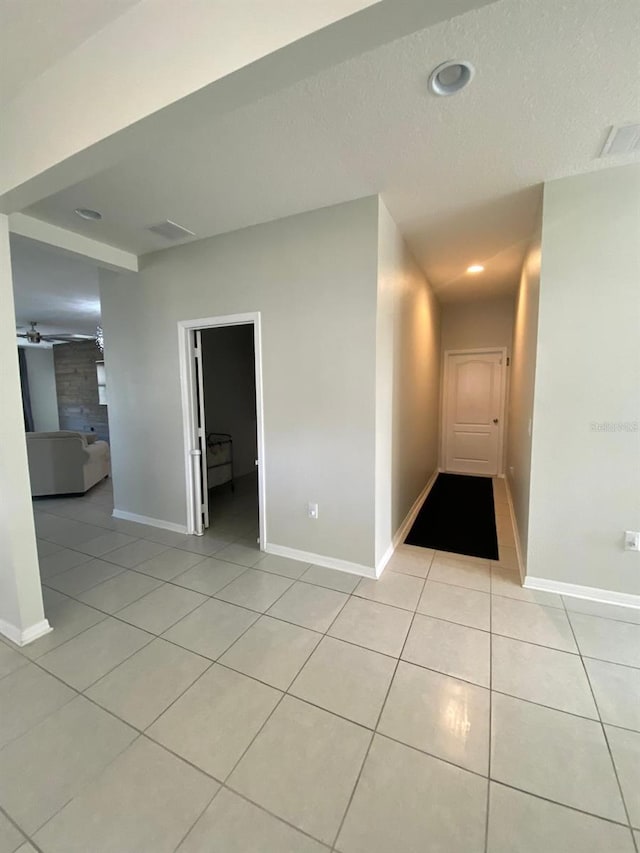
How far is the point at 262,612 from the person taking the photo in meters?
2.30

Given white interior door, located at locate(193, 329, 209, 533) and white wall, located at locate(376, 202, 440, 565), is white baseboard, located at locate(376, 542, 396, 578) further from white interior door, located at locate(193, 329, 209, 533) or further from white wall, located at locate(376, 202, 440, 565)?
white interior door, located at locate(193, 329, 209, 533)

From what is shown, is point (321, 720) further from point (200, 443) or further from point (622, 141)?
point (622, 141)

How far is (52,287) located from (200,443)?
331cm

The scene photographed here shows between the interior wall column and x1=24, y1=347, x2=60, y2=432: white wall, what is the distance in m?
8.83

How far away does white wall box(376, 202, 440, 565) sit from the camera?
105 inches

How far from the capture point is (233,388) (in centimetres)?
598

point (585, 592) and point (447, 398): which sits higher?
point (447, 398)

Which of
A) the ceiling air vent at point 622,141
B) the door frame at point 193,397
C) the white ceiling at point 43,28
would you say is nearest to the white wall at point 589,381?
the ceiling air vent at point 622,141

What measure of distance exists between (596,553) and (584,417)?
925 mm

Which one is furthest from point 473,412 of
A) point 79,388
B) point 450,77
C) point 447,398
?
point 79,388

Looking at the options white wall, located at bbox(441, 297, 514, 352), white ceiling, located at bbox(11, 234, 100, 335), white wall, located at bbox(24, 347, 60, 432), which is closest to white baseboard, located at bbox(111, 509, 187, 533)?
white ceiling, located at bbox(11, 234, 100, 335)

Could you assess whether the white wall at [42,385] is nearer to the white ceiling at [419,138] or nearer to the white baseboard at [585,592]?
the white ceiling at [419,138]

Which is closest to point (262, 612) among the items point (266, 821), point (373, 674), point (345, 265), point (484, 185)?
point (373, 674)

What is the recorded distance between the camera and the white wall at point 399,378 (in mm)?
2680
